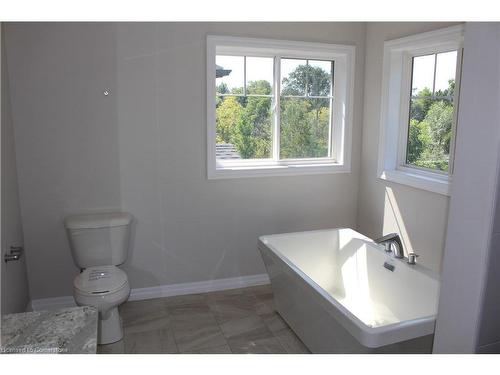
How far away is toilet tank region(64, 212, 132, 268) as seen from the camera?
312 centimetres

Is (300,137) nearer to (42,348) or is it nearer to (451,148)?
(451,148)

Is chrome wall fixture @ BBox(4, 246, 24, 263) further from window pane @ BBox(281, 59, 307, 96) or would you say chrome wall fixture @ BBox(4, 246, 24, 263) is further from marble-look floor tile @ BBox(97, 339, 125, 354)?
window pane @ BBox(281, 59, 307, 96)

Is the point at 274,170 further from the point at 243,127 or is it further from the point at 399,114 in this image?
the point at 399,114

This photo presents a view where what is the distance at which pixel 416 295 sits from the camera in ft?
9.13

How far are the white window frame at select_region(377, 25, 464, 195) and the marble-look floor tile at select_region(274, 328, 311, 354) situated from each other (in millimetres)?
1472

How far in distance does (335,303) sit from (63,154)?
7.38 feet

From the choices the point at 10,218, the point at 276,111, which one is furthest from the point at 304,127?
the point at 10,218

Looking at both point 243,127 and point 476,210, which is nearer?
point 476,210

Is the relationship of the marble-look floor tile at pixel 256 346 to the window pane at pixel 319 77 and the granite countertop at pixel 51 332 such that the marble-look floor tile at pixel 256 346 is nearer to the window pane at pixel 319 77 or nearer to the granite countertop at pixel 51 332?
the granite countertop at pixel 51 332

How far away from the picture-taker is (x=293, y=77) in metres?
3.86

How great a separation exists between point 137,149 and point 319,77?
1780 millimetres

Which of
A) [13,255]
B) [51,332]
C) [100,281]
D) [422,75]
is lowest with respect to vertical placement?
[100,281]

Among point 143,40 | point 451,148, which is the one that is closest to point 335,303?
point 451,148

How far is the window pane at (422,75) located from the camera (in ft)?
11.0
